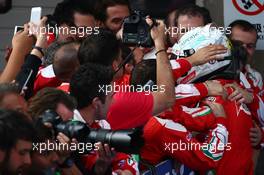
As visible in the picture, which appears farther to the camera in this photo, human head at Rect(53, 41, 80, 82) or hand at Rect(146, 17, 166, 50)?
human head at Rect(53, 41, 80, 82)

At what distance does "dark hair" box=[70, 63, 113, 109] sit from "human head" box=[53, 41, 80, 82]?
66 centimetres

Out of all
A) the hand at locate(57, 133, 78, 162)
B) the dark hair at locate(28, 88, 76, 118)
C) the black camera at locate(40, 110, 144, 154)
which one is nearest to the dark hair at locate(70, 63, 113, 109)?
the dark hair at locate(28, 88, 76, 118)

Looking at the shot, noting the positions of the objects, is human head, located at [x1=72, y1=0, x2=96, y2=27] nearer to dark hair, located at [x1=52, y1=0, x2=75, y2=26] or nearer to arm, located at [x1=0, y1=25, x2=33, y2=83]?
dark hair, located at [x1=52, y1=0, x2=75, y2=26]

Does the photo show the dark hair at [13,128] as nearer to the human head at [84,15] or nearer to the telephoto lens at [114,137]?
the telephoto lens at [114,137]

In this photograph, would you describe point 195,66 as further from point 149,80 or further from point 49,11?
point 49,11

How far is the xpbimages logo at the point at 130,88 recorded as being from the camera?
4.50 metres

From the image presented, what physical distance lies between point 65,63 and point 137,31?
0.56 meters

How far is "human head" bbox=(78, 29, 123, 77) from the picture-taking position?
15.9ft

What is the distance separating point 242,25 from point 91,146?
269cm

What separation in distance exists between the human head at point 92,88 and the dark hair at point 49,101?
0.21 metres

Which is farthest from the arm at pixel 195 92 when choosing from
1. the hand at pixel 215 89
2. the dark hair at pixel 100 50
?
the dark hair at pixel 100 50

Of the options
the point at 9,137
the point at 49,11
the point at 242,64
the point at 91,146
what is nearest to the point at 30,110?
the point at 91,146

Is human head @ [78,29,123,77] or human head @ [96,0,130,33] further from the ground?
human head @ [78,29,123,77]

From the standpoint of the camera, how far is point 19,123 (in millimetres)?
3680
